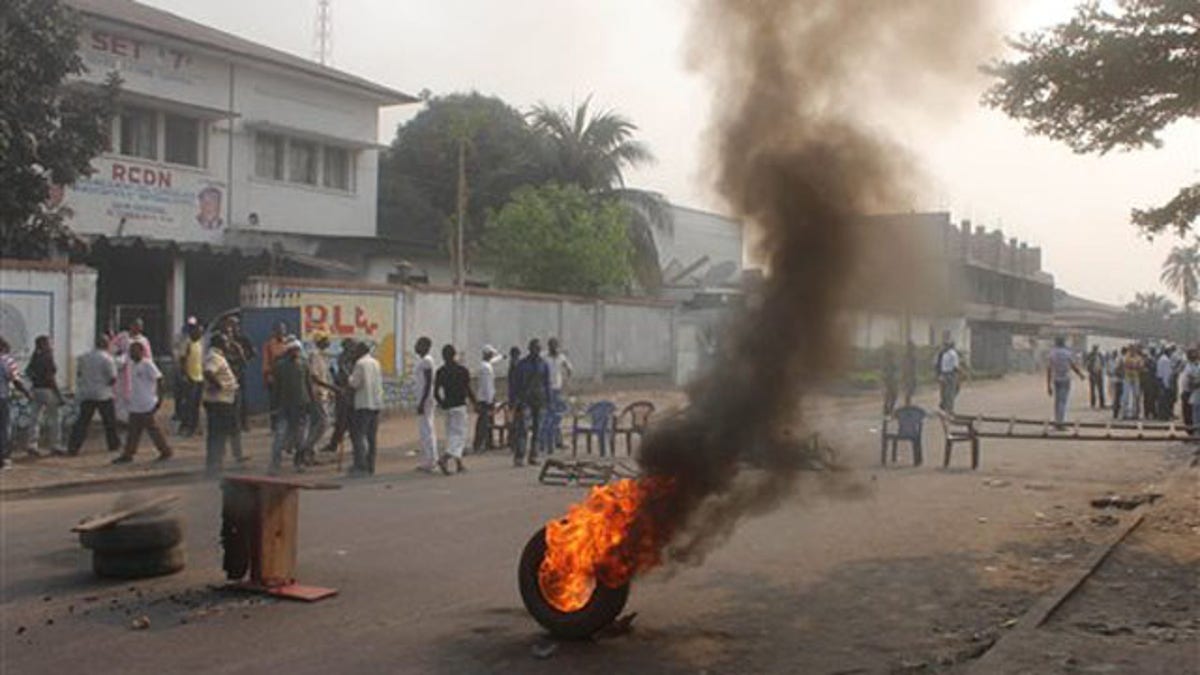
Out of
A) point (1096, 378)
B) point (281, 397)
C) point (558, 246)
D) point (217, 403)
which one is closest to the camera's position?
point (217, 403)

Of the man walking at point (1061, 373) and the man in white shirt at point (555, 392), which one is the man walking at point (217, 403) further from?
the man walking at point (1061, 373)

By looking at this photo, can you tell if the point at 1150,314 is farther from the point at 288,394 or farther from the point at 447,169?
the point at 288,394

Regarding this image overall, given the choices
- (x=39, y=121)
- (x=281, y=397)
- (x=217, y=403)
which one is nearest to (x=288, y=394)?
(x=281, y=397)

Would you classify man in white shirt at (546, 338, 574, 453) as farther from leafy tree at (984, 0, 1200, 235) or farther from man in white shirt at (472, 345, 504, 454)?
leafy tree at (984, 0, 1200, 235)

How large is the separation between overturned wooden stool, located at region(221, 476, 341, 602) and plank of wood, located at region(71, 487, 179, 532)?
34.9 inches

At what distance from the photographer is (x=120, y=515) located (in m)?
7.92

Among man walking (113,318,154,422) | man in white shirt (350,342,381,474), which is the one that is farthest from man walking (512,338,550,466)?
man walking (113,318,154,422)

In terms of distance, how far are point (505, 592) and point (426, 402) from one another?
22.8 ft

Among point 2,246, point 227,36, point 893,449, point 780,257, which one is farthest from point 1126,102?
Result: point 227,36

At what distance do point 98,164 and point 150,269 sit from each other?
231 cm

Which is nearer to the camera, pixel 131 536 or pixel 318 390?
pixel 131 536

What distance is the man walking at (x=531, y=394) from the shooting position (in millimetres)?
15656

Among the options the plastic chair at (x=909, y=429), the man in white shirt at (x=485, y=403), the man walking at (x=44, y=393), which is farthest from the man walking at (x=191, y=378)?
the plastic chair at (x=909, y=429)

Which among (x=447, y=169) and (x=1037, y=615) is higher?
(x=447, y=169)
